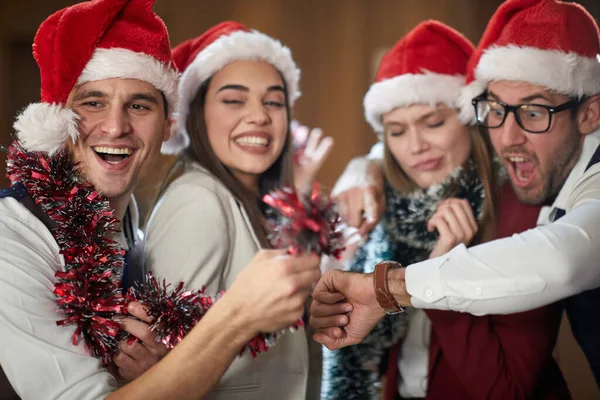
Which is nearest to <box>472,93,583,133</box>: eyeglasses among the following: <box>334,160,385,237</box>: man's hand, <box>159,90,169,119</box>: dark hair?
<box>334,160,385,237</box>: man's hand

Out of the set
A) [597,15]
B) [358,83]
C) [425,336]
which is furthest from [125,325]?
[597,15]

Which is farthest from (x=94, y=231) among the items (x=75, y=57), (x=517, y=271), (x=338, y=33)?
(x=338, y=33)

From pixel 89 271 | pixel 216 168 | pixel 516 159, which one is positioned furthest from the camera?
pixel 516 159

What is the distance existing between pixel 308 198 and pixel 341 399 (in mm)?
774

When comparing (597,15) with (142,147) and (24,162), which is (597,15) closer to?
(142,147)

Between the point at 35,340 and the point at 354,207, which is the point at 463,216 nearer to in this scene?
the point at 354,207

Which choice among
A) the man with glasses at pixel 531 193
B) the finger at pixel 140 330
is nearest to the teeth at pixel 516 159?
the man with glasses at pixel 531 193

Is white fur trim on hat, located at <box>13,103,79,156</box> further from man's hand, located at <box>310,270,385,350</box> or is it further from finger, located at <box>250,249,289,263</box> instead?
man's hand, located at <box>310,270,385,350</box>

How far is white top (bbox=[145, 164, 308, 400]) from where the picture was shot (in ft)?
4.91

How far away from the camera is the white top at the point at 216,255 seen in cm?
150

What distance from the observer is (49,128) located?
4.47ft

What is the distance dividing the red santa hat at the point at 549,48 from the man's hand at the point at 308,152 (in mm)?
542

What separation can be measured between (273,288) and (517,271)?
564 millimetres

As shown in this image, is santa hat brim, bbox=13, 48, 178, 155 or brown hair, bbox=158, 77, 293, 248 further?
brown hair, bbox=158, 77, 293, 248
